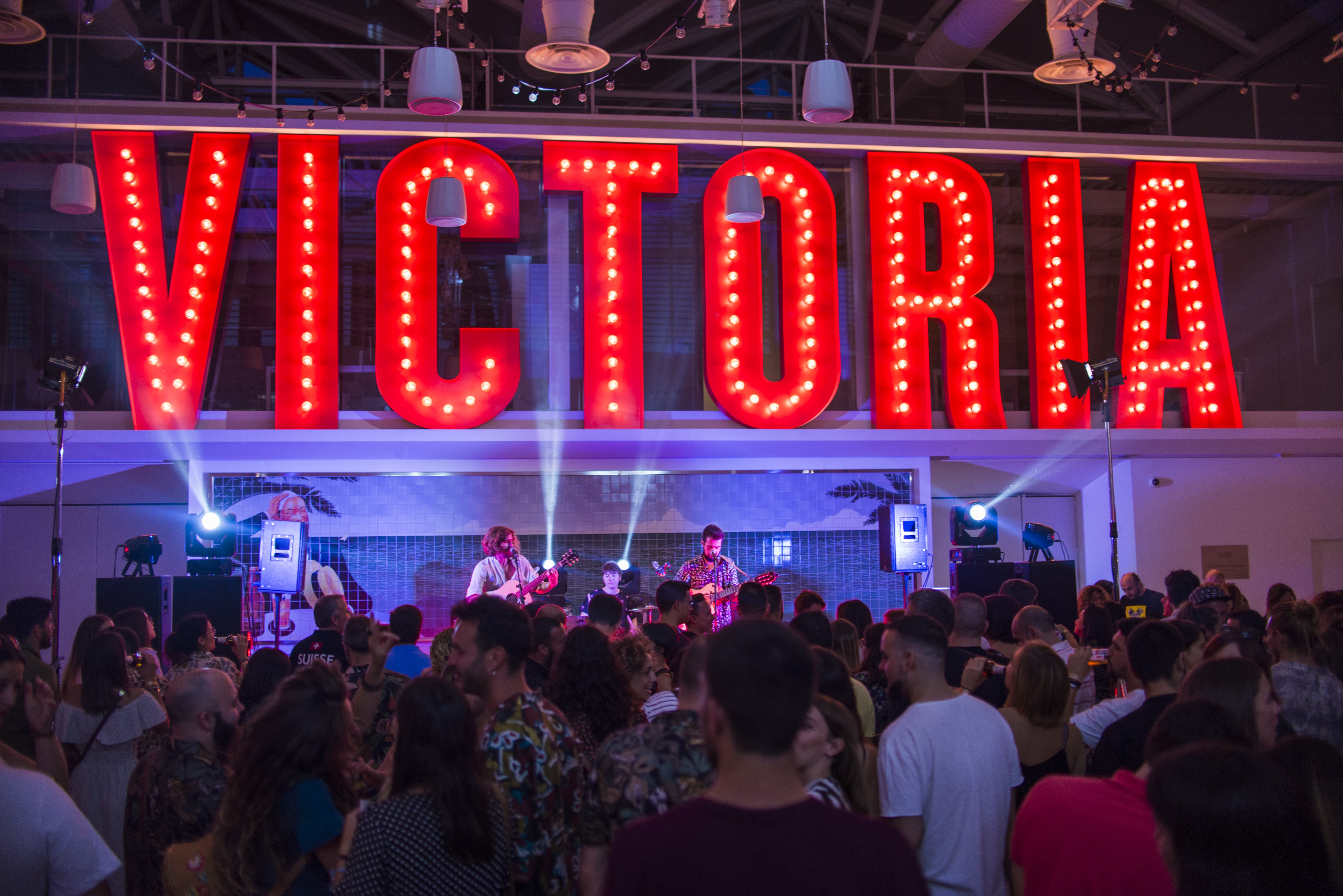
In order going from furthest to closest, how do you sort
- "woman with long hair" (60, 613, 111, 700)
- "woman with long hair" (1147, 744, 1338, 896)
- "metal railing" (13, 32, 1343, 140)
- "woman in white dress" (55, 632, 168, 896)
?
"metal railing" (13, 32, 1343, 140) < "woman with long hair" (60, 613, 111, 700) < "woman in white dress" (55, 632, 168, 896) < "woman with long hair" (1147, 744, 1338, 896)

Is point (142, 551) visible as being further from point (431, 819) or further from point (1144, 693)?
point (1144, 693)

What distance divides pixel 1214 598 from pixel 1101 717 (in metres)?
3.68

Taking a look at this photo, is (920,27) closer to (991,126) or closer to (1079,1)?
(991,126)

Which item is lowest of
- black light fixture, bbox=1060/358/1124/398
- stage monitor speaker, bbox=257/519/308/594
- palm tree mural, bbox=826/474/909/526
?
stage monitor speaker, bbox=257/519/308/594

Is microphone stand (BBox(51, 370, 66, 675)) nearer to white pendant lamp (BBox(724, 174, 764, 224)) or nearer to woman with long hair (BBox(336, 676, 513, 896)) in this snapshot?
woman with long hair (BBox(336, 676, 513, 896))

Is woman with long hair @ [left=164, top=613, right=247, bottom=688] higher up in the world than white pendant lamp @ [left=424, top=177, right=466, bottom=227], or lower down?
lower down

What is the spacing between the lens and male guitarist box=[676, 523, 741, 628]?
32.3ft

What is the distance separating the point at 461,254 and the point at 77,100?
375cm

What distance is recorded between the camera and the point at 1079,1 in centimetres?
868

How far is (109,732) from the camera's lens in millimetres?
4137

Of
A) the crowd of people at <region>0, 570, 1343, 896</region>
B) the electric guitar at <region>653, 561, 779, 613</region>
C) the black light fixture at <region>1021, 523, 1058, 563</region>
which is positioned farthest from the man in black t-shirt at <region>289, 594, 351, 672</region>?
the black light fixture at <region>1021, 523, 1058, 563</region>

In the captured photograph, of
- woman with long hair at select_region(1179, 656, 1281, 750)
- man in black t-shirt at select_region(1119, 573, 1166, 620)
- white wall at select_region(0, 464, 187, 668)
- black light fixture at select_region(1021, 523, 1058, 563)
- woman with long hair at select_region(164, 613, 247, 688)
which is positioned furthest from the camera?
white wall at select_region(0, 464, 187, 668)

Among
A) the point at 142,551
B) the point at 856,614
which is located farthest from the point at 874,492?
the point at 142,551

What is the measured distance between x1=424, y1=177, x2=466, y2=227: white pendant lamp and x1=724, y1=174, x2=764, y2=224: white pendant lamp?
7.29ft
